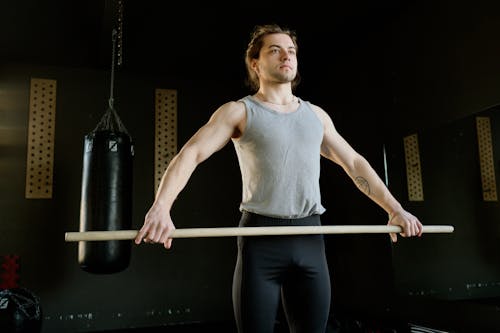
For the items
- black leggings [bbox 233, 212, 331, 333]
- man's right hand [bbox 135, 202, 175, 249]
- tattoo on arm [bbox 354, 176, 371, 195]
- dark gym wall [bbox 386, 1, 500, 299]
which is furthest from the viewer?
dark gym wall [bbox 386, 1, 500, 299]

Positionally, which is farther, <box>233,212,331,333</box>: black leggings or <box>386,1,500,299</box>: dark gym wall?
<box>386,1,500,299</box>: dark gym wall

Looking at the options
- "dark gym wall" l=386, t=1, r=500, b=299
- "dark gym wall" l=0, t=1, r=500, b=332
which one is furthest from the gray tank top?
"dark gym wall" l=0, t=1, r=500, b=332

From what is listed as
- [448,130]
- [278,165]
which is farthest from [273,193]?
[448,130]

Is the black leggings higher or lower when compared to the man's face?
lower

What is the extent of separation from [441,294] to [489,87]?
1.38 m

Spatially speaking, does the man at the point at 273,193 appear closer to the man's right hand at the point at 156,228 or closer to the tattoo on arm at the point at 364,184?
the man's right hand at the point at 156,228

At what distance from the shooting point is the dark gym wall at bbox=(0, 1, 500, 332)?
3162 millimetres

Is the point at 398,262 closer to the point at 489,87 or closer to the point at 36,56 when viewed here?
the point at 489,87

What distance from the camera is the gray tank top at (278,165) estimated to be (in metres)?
1.43

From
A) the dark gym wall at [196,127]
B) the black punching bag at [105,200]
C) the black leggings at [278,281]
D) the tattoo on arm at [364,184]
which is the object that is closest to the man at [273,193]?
the black leggings at [278,281]

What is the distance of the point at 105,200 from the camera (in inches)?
128

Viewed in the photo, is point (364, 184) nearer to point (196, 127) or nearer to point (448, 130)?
point (448, 130)

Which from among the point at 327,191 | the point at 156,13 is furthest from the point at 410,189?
the point at 156,13

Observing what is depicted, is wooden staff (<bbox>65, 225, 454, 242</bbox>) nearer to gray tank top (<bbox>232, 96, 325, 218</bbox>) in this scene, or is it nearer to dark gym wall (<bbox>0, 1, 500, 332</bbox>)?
gray tank top (<bbox>232, 96, 325, 218</bbox>)
